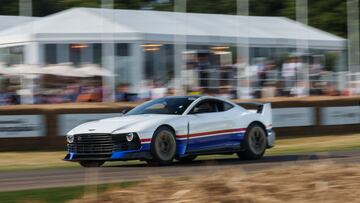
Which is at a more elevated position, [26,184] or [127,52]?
[127,52]

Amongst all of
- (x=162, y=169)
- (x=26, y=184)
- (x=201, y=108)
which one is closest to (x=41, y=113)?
(x=201, y=108)

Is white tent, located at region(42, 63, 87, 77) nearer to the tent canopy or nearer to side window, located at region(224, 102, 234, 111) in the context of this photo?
the tent canopy

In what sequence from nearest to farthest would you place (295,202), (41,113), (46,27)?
(295,202), (41,113), (46,27)

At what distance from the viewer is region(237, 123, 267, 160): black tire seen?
16.9 meters

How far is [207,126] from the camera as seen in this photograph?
53.0 feet

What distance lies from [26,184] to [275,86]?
18.4 meters

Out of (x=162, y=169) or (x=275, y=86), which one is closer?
(x=162, y=169)

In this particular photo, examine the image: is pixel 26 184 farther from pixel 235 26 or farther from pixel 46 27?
pixel 235 26

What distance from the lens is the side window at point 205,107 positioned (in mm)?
16266

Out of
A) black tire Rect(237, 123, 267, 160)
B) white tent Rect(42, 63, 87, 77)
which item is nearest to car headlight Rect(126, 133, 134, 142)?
black tire Rect(237, 123, 267, 160)

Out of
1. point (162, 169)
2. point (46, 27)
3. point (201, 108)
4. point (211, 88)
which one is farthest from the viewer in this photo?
point (46, 27)

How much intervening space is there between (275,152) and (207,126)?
4.71m

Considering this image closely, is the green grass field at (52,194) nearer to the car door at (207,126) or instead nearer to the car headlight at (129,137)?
the car headlight at (129,137)

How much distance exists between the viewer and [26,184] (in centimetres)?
1211
